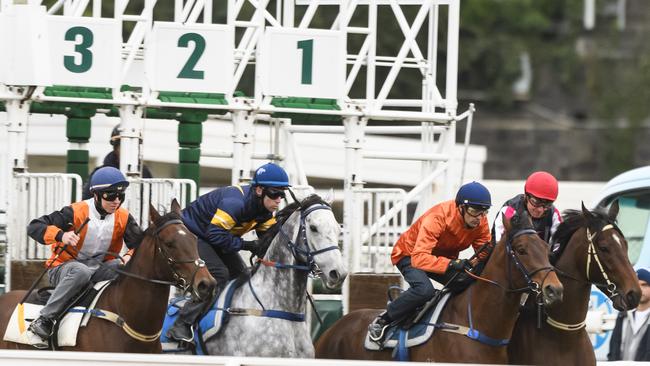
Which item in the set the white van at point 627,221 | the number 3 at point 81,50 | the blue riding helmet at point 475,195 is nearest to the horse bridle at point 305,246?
the blue riding helmet at point 475,195

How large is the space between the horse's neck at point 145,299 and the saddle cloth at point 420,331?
5.40 ft

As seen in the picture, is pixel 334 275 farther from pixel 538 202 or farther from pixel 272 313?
pixel 538 202

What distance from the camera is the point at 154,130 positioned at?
21062 millimetres

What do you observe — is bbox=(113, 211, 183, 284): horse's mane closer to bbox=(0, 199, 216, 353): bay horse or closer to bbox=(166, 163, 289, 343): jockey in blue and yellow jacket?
bbox=(0, 199, 216, 353): bay horse

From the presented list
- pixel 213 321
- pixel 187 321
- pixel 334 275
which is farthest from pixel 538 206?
pixel 187 321

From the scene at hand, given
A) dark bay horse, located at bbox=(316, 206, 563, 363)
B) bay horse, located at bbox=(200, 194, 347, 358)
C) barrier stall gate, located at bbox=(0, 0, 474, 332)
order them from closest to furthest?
dark bay horse, located at bbox=(316, 206, 563, 363)
bay horse, located at bbox=(200, 194, 347, 358)
barrier stall gate, located at bbox=(0, 0, 474, 332)

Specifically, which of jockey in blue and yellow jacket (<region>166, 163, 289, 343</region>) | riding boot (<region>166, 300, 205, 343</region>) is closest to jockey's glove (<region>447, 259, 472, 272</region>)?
jockey in blue and yellow jacket (<region>166, 163, 289, 343</region>)

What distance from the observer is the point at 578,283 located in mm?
10141

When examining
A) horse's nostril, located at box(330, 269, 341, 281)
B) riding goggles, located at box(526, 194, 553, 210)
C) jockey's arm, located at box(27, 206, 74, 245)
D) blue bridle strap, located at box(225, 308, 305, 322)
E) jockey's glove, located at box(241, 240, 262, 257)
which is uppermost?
riding goggles, located at box(526, 194, 553, 210)

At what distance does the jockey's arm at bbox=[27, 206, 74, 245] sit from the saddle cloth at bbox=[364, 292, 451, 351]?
7.38 ft

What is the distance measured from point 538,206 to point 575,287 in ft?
1.93

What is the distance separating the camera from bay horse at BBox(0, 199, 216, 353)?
9633 millimetres

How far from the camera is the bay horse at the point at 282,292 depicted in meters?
9.85

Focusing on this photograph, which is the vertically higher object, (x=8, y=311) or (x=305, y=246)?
(x=305, y=246)
